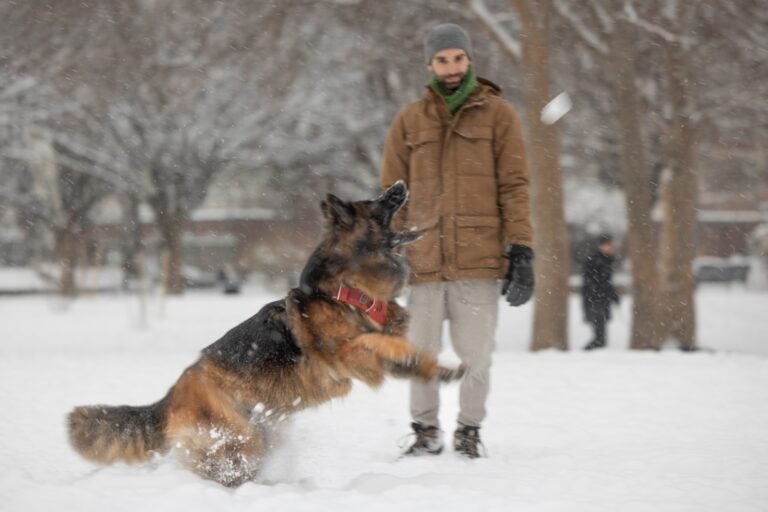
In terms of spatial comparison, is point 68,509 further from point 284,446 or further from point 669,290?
point 669,290

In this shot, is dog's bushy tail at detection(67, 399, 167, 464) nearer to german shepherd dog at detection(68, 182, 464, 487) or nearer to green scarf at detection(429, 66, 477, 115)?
german shepherd dog at detection(68, 182, 464, 487)

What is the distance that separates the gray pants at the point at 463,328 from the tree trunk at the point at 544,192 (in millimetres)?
6008

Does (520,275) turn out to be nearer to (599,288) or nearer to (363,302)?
(363,302)

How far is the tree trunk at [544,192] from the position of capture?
10.4 meters

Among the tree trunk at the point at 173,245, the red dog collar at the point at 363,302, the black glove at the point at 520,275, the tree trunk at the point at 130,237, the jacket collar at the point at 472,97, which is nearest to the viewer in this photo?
the red dog collar at the point at 363,302

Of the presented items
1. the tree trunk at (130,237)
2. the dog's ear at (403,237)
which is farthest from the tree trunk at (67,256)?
the dog's ear at (403,237)

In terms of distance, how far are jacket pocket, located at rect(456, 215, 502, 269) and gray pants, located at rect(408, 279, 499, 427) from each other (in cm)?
13

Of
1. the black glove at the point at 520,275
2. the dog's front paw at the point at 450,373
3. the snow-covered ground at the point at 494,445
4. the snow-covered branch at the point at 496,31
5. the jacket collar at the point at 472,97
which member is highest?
the snow-covered branch at the point at 496,31

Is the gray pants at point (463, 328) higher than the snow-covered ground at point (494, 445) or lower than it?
higher

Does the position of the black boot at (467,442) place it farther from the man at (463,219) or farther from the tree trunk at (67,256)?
the tree trunk at (67,256)

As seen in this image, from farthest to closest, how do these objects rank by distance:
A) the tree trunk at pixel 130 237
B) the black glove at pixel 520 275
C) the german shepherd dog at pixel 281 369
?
the tree trunk at pixel 130 237 < the black glove at pixel 520 275 < the german shepherd dog at pixel 281 369

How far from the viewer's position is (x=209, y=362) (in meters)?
3.95

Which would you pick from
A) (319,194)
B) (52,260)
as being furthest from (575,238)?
(52,260)

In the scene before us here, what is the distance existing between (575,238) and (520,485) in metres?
36.3
